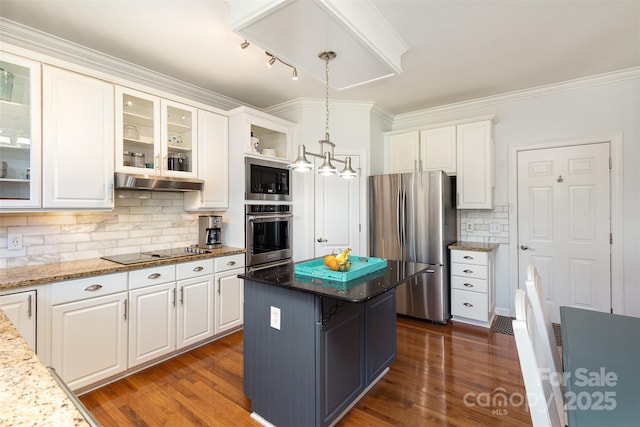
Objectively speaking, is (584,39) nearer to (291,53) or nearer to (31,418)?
(291,53)

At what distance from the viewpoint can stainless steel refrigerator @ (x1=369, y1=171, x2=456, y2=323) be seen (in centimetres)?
348

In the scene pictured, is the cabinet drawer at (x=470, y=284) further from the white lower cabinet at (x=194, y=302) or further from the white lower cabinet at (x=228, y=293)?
the white lower cabinet at (x=194, y=302)

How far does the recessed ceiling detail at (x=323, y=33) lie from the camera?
1.79 meters

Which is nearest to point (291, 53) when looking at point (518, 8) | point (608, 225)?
point (518, 8)

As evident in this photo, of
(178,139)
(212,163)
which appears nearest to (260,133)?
(212,163)

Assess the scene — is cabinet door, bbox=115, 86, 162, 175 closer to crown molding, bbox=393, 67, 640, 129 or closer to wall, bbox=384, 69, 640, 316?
crown molding, bbox=393, 67, 640, 129

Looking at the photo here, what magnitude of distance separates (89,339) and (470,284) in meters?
3.56

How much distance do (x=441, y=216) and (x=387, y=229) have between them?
2.14 ft

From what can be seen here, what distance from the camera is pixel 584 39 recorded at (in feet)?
8.30

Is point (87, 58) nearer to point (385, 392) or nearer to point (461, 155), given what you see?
point (385, 392)

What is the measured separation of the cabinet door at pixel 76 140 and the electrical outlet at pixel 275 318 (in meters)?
1.72

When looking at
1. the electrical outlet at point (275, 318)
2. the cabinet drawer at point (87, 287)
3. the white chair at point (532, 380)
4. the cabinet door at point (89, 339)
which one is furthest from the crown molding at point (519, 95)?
the cabinet door at point (89, 339)

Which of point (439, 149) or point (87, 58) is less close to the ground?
point (87, 58)

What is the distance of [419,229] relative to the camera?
3566 millimetres
